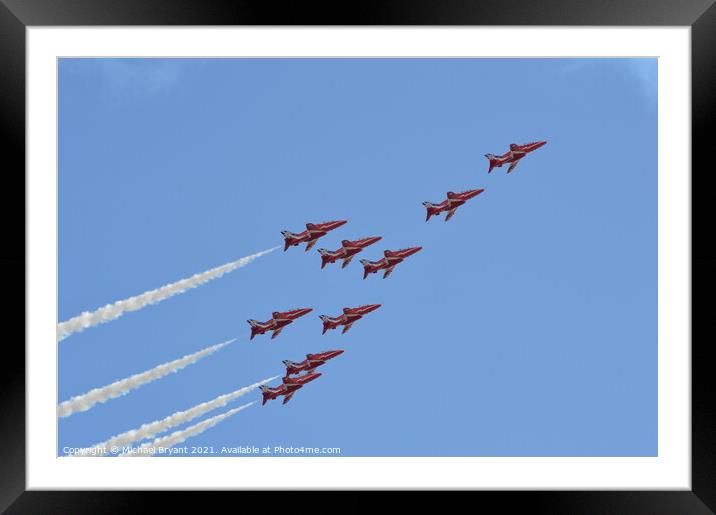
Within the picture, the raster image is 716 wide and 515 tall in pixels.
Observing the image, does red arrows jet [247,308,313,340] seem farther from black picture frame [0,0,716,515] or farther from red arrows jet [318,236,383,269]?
black picture frame [0,0,716,515]

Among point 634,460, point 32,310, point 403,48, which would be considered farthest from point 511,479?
point 32,310

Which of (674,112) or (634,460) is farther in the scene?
(634,460)

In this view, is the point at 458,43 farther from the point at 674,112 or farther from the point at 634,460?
the point at 634,460

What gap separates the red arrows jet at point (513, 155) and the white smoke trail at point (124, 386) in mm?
18131

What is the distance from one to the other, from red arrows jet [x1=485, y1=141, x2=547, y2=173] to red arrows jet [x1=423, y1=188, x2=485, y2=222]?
2.05 metres

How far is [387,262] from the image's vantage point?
41062 millimetres

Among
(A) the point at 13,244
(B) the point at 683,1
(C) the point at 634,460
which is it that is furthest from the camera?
(C) the point at 634,460

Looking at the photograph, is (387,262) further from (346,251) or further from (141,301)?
(141,301)

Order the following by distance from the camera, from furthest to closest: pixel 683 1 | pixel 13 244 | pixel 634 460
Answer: pixel 634 460 → pixel 13 244 → pixel 683 1

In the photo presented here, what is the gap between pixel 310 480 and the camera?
25859mm

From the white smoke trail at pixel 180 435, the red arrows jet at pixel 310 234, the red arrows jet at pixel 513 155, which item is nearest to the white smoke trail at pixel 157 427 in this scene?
the white smoke trail at pixel 180 435

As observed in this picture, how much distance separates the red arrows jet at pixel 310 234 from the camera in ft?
130

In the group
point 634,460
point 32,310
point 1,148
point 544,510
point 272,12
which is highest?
point 272,12

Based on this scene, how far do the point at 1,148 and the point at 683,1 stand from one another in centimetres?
2141
